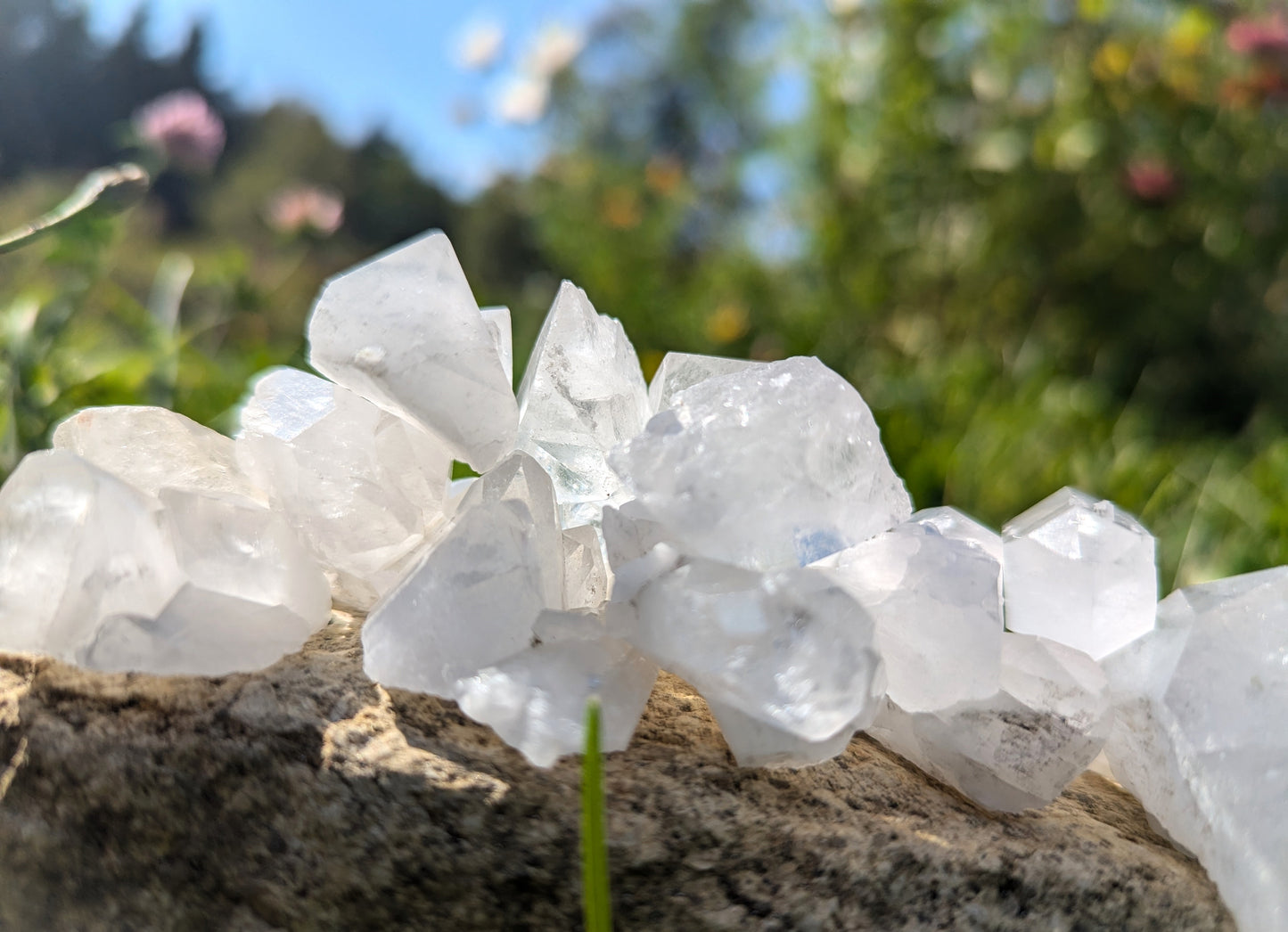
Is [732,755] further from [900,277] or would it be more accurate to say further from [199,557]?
[900,277]

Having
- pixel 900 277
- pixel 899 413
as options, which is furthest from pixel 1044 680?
pixel 900 277

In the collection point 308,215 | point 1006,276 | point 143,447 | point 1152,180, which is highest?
point 143,447

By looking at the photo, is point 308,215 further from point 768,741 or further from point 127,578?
point 768,741

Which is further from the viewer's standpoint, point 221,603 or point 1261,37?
point 1261,37

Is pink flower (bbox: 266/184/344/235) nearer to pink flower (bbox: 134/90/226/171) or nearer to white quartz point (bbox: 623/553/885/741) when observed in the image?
pink flower (bbox: 134/90/226/171)

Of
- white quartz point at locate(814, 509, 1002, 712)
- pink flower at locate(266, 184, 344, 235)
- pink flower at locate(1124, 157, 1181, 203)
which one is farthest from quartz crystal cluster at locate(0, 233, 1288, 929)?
pink flower at locate(1124, 157, 1181, 203)

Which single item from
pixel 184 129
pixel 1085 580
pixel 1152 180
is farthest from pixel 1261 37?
pixel 184 129
